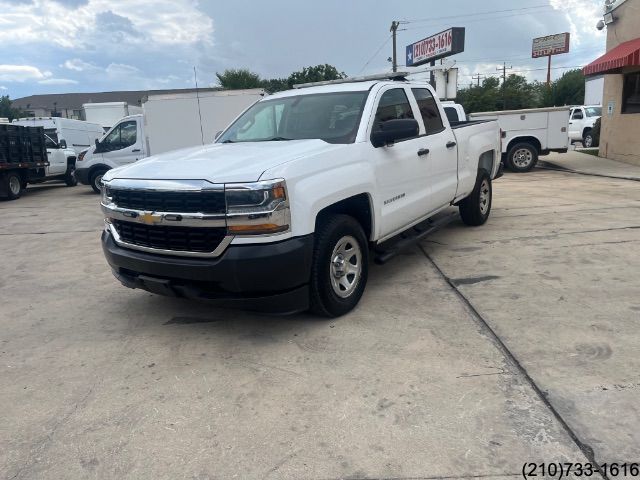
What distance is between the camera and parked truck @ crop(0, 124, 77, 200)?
14.2 metres

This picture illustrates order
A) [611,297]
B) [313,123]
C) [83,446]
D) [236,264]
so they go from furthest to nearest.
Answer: [313,123], [611,297], [236,264], [83,446]

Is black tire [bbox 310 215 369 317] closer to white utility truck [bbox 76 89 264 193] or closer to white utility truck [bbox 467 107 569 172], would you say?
white utility truck [bbox 76 89 264 193]

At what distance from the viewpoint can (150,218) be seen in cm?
388

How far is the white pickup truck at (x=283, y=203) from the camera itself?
3625 millimetres

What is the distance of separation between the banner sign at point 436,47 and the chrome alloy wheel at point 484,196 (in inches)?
1045

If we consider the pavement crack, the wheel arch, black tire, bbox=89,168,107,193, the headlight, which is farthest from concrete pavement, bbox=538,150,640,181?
black tire, bbox=89,168,107,193

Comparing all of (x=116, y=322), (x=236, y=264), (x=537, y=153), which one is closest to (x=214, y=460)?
(x=236, y=264)

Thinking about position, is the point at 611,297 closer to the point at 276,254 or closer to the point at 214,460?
the point at 276,254

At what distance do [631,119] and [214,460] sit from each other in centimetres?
1697

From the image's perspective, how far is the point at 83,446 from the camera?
2828mm

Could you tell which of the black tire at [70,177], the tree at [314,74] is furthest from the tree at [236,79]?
the black tire at [70,177]

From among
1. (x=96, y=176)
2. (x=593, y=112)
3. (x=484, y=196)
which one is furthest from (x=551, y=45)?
(x=484, y=196)

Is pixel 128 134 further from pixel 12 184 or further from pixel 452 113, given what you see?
pixel 452 113

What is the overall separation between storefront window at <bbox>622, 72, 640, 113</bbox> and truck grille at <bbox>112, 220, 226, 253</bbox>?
1596cm
